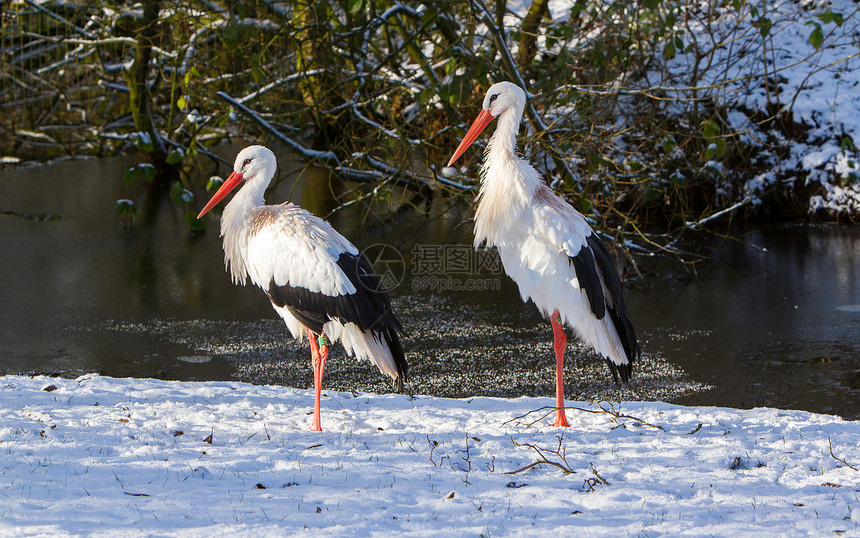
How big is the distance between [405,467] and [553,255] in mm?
1825

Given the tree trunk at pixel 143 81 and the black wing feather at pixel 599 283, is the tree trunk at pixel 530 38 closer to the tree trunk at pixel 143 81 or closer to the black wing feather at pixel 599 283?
the tree trunk at pixel 143 81

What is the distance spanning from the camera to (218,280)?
10.5m

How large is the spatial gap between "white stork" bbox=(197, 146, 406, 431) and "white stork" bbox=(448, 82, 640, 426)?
870 mm

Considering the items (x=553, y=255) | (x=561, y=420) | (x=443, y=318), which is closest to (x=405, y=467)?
(x=561, y=420)

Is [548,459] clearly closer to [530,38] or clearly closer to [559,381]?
[559,381]

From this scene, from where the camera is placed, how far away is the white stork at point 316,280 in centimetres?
520

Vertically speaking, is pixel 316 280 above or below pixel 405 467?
above

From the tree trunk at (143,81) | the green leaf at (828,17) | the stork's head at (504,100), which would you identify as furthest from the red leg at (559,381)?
the tree trunk at (143,81)

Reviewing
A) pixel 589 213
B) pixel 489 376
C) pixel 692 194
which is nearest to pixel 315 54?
pixel 589 213

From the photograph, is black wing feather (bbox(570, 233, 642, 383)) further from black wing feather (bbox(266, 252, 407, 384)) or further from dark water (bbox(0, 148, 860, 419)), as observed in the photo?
dark water (bbox(0, 148, 860, 419))

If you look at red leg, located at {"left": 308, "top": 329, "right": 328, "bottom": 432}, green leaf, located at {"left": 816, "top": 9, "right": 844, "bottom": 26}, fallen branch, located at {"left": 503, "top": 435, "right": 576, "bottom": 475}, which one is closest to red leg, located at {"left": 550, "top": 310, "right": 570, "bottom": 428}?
fallen branch, located at {"left": 503, "top": 435, "right": 576, "bottom": 475}

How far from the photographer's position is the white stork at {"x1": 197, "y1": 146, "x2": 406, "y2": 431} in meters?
5.20

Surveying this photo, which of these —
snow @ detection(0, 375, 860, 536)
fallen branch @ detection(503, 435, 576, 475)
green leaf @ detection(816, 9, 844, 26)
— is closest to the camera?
snow @ detection(0, 375, 860, 536)

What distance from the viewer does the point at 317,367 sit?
5.36m
